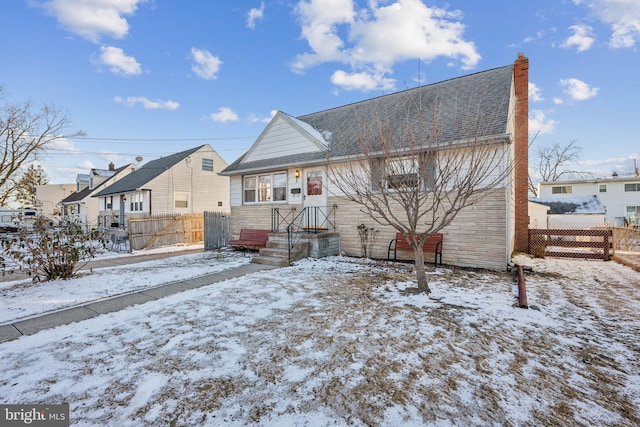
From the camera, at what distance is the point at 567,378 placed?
2641 millimetres

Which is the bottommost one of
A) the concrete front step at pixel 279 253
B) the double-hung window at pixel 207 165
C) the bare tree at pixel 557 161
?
the concrete front step at pixel 279 253

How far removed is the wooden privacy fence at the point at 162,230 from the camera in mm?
13156

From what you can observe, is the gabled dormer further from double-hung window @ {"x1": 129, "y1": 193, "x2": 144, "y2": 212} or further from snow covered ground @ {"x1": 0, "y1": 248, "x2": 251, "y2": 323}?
double-hung window @ {"x1": 129, "y1": 193, "x2": 144, "y2": 212}

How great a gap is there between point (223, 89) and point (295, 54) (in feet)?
16.2

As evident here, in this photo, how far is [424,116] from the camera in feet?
30.4

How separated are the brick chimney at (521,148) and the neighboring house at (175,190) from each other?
2006cm

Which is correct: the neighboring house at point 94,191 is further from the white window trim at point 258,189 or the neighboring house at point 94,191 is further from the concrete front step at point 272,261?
the concrete front step at point 272,261

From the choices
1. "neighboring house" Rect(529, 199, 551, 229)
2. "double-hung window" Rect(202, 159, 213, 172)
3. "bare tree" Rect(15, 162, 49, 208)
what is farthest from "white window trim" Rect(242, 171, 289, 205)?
"bare tree" Rect(15, 162, 49, 208)

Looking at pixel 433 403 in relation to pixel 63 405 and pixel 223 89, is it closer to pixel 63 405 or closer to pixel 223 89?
pixel 63 405

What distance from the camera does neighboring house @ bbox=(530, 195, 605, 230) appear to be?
20734mm

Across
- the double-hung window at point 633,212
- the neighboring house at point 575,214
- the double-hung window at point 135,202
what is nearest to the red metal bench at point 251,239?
the double-hung window at point 135,202

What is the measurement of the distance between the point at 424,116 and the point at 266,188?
6.92 meters

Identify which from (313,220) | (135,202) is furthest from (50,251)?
(135,202)

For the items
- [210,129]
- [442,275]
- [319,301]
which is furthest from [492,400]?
[210,129]
